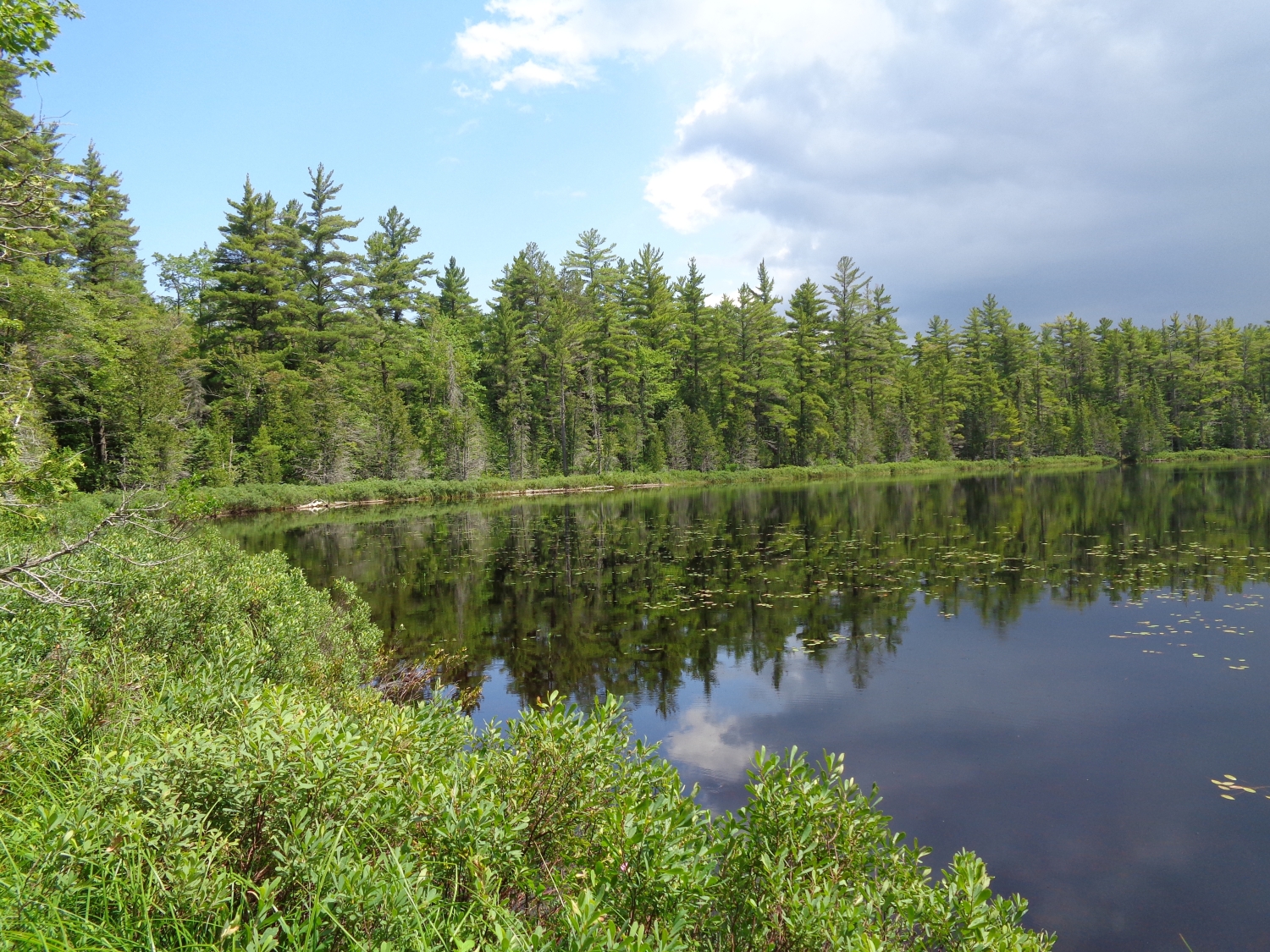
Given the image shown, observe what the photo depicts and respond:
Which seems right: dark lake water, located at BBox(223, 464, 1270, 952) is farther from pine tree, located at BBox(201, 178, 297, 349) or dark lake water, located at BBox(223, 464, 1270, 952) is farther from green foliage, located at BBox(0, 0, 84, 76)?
pine tree, located at BBox(201, 178, 297, 349)

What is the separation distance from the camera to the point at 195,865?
2.28 m

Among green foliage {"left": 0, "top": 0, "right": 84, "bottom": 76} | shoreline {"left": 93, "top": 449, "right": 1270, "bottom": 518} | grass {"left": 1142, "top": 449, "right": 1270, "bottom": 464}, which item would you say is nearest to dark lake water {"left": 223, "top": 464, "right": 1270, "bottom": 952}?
green foliage {"left": 0, "top": 0, "right": 84, "bottom": 76}

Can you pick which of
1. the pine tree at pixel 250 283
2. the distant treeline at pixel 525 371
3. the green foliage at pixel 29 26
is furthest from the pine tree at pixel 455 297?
the green foliage at pixel 29 26

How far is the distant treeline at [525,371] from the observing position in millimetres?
32875

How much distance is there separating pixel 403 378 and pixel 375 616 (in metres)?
40.9

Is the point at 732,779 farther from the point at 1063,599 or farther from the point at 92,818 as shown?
the point at 1063,599

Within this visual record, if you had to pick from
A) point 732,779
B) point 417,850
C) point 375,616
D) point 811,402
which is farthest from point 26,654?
point 811,402

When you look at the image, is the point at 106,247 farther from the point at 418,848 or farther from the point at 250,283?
the point at 418,848

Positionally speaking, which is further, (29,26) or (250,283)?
(250,283)

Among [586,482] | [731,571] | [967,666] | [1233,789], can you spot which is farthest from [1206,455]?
[1233,789]

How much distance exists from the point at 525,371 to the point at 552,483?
1107 centimetres

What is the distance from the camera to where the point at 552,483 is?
4866 centimetres

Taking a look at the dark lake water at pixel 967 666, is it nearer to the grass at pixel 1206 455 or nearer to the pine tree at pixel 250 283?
the pine tree at pixel 250 283

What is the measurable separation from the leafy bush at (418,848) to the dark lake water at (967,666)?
2.75 m
